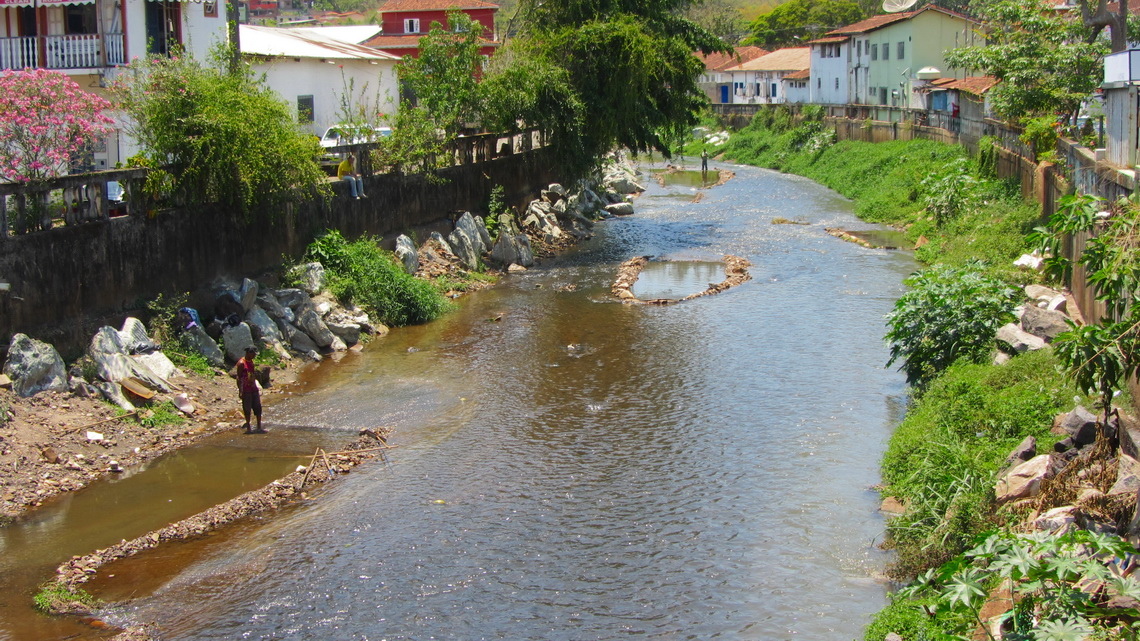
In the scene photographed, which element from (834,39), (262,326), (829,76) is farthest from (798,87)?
(262,326)

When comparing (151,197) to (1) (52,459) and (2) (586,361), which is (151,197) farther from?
(2) (586,361)

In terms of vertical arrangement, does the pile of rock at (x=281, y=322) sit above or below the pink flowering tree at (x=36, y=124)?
below

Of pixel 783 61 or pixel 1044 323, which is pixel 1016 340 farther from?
pixel 783 61

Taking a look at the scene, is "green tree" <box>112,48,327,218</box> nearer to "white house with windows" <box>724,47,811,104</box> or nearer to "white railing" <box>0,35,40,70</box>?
"white railing" <box>0,35,40,70</box>

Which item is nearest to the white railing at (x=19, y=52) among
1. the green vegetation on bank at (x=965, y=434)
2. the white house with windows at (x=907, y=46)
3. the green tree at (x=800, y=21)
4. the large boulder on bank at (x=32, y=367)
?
the large boulder on bank at (x=32, y=367)

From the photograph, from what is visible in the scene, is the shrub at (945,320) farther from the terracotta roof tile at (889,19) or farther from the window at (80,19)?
the terracotta roof tile at (889,19)

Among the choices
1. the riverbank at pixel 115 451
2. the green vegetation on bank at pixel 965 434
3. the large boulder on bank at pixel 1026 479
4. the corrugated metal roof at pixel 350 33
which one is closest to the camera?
the green vegetation on bank at pixel 965 434

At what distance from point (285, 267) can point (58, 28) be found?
10.6 meters

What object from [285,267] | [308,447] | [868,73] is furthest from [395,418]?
[868,73]

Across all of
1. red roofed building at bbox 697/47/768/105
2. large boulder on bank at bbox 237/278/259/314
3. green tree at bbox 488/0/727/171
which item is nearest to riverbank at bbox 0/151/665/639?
large boulder on bank at bbox 237/278/259/314

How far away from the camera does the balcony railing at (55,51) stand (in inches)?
1019

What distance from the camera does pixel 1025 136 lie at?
1112 inches

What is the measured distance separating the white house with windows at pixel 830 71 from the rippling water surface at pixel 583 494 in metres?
49.8

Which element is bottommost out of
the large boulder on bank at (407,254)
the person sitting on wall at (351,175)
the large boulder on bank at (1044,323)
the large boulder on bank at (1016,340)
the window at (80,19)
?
the large boulder on bank at (1016,340)
